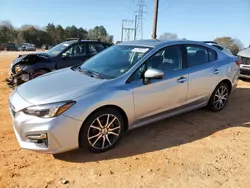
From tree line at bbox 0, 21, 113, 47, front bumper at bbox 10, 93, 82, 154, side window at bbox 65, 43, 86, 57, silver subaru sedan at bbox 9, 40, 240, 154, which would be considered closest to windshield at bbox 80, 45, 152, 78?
silver subaru sedan at bbox 9, 40, 240, 154

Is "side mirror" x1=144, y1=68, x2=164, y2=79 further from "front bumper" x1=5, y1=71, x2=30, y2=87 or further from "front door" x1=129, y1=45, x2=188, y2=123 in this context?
"front bumper" x1=5, y1=71, x2=30, y2=87

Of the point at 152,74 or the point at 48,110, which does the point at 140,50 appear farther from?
the point at 48,110

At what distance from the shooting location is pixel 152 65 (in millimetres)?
4098

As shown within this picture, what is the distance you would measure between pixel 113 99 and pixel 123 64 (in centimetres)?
81

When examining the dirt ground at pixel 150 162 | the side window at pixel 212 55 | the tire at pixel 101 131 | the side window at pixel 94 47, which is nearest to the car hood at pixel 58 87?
the tire at pixel 101 131

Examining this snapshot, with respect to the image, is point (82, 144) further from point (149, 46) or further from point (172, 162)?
point (149, 46)

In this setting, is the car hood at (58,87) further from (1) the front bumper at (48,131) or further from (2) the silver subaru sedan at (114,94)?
(1) the front bumper at (48,131)

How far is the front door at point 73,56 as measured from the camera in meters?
8.06

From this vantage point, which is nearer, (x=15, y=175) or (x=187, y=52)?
(x=15, y=175)

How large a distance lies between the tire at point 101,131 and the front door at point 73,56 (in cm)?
486

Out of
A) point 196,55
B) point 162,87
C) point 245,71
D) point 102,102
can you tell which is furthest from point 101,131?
point 245,71

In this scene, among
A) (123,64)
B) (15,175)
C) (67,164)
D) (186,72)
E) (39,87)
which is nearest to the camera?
(15,175)

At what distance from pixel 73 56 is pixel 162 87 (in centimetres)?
499

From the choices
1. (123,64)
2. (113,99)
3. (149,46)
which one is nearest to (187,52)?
(149,46)
